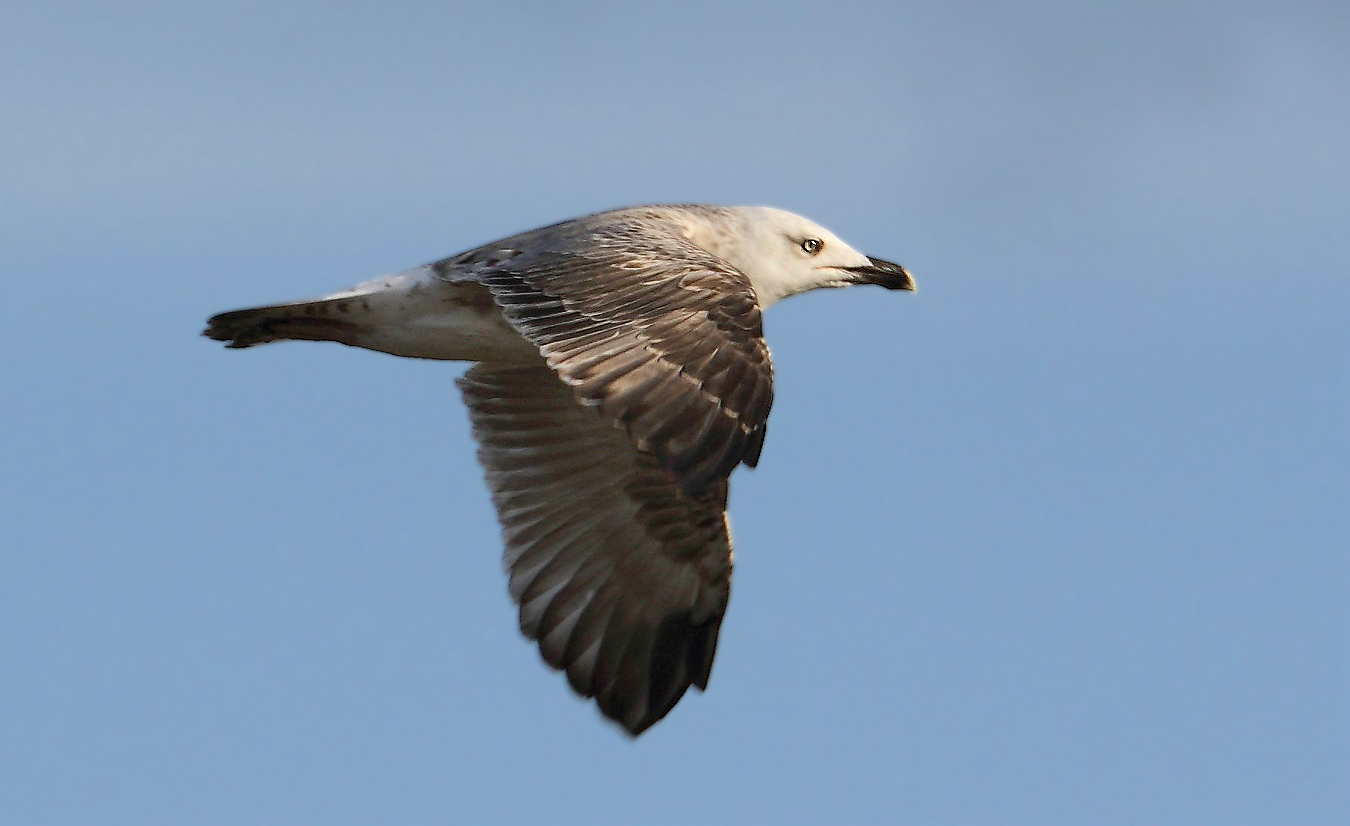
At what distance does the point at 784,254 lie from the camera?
12.0m

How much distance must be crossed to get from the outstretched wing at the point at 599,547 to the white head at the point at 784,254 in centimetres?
144

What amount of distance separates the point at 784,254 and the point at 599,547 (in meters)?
2.33

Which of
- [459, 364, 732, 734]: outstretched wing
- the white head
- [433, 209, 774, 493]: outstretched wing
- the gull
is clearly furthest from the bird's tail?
the white head

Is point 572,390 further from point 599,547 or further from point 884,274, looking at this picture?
point 884,274

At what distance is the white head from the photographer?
1188 cm

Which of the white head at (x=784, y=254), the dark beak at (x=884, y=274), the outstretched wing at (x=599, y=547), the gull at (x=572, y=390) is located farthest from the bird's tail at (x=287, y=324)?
the dark beak at (x=884, y=274)

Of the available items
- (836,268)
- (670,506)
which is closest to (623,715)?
(670,506)

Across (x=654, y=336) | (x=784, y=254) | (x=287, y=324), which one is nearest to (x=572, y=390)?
(x=654, y=336)

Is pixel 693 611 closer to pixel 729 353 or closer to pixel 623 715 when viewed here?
pixel 623 715

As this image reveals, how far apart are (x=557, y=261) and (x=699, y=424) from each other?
6.09 ft

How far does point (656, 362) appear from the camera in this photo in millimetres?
8969

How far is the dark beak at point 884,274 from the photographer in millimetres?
12312

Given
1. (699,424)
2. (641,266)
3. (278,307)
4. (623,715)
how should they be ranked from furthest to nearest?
(623,715), (278,307), (641,266), (699,424)

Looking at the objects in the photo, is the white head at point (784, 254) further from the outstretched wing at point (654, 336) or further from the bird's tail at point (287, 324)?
the bird's tail at point (287, 324)
